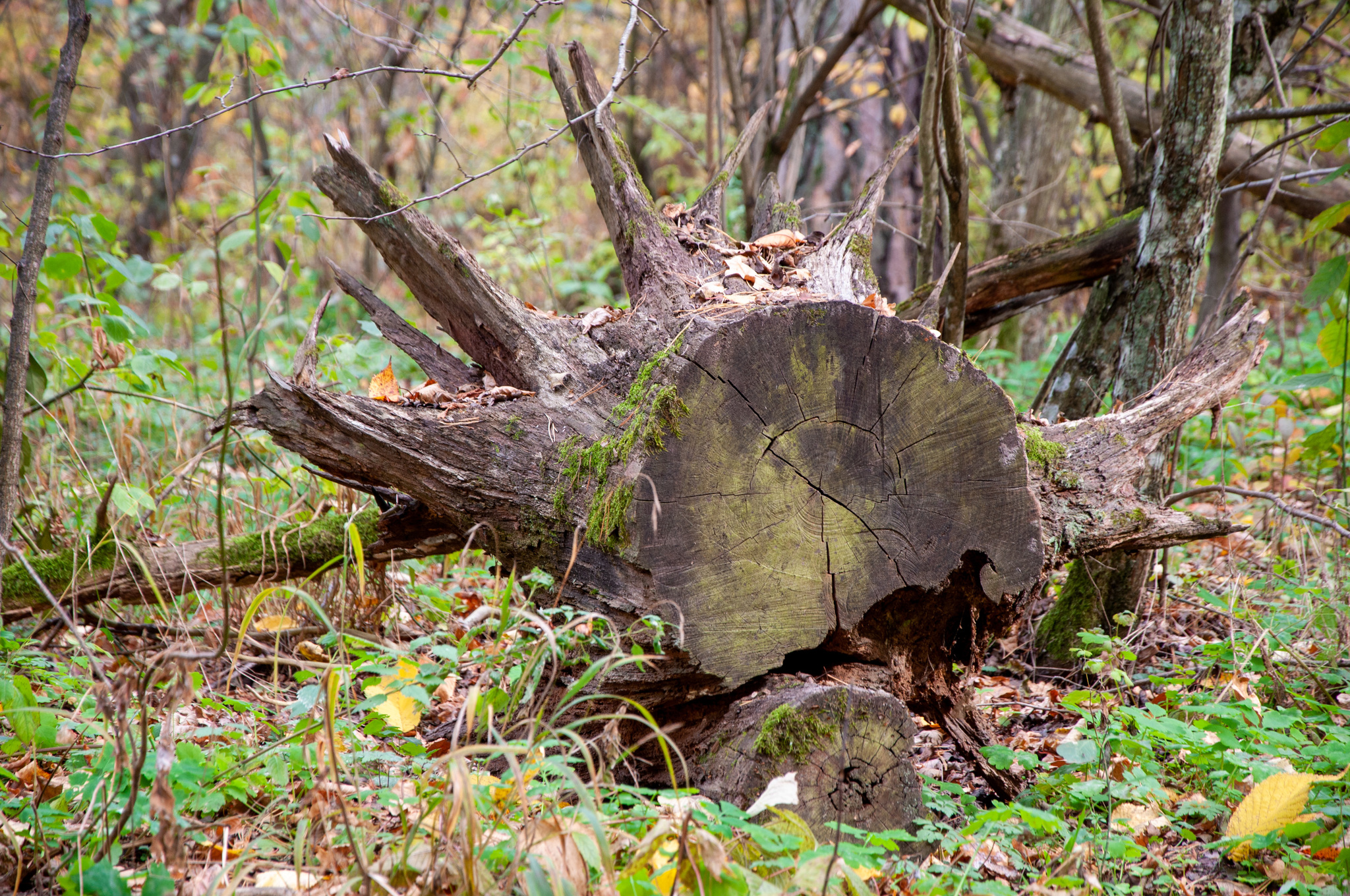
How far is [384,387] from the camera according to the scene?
8.71 ft

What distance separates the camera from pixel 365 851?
1608 millimetres

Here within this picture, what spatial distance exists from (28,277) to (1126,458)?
129 inches

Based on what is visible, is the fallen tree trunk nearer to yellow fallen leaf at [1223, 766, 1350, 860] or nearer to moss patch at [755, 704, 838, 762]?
moss patch at [755, 704, 838, 762]

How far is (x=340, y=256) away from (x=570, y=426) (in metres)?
7.70

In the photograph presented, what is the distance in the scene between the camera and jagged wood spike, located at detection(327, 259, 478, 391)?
2.71m

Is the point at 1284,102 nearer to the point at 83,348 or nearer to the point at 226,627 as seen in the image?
the point at 226,627

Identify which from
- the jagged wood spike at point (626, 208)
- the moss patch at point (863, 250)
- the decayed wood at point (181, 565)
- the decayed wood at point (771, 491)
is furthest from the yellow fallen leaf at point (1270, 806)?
the decayed wood at point (181, 565)

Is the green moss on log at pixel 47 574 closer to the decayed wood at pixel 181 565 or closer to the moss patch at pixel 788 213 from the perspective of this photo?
the decayed wood at pixel 181 565

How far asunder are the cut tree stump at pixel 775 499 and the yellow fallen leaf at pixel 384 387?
22 cm

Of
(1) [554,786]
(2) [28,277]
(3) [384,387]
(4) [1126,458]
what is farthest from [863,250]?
(2) [28,277]

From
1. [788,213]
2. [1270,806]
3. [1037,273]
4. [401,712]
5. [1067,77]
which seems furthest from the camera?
[1067,77]

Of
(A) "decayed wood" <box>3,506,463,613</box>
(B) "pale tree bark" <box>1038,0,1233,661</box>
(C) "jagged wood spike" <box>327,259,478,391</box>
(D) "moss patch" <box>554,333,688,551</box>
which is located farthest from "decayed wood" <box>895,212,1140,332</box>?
(A) "decayed wood" <box>3,506,463,613</box>

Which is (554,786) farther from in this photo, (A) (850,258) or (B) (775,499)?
(A) (850,258)

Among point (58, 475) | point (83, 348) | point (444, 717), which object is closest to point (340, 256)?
point (83, 348)
